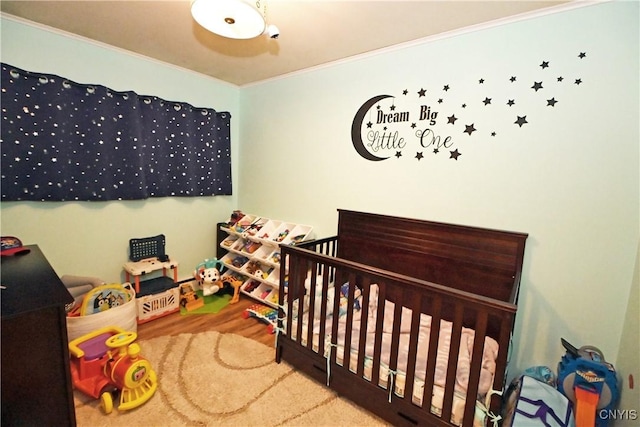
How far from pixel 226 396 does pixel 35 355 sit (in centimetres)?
100

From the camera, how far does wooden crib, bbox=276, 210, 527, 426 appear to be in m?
1.34

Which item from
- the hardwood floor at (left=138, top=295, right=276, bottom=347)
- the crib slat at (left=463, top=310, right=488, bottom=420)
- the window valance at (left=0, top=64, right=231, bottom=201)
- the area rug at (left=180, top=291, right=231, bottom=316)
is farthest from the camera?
the area rug at (left=180, top=291, right=231, bottom=316)

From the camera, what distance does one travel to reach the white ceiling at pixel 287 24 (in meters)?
1.70

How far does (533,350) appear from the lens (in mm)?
1805

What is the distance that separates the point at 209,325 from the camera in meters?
2.53

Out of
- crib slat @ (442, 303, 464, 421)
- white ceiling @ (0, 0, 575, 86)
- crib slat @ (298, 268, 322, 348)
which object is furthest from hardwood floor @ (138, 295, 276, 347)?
white ceiling @ (0, 0, 575, 86)

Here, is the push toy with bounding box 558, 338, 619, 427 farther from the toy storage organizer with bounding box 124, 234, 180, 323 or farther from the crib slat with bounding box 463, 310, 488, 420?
the toy storage organizer with bounding box 124, 234, 180, 323

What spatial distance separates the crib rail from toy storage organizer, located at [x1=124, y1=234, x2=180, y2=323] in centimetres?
129

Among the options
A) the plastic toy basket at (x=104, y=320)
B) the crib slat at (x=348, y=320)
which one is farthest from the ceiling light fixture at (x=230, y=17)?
the plastic toy basket at (x=104, y=320)

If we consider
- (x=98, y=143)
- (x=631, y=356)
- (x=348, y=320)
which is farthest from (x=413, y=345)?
(x=98, y=143)

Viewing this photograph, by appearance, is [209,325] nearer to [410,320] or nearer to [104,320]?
[104,320]

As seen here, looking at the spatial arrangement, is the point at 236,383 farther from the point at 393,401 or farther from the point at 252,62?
the point at 252,62

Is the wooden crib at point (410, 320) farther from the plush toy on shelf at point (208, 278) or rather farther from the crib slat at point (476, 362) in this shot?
the plush toy on shelf at point (208, 278)

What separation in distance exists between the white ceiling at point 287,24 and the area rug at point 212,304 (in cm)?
240
